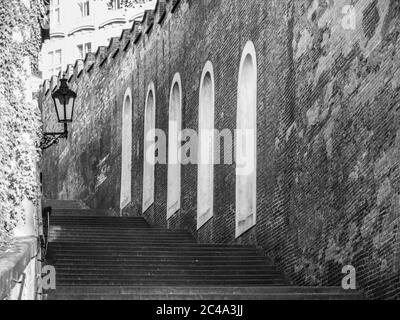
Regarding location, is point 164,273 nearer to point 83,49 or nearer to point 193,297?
point 193,297

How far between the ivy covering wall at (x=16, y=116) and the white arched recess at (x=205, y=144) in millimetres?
10019

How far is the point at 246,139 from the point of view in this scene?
18969 mm

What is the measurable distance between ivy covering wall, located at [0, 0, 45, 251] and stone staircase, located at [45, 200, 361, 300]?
1.40 meters

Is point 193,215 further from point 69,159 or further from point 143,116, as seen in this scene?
point 69,159

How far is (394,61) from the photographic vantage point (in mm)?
12320

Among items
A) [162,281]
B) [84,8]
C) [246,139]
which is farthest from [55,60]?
[162,281]

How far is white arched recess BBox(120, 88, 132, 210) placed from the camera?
2927 centimetres

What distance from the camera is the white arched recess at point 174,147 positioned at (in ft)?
78.9

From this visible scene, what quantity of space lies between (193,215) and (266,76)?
512cm

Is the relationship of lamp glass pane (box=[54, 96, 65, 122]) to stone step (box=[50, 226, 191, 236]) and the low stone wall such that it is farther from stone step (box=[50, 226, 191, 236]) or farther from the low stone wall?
the low stone wall

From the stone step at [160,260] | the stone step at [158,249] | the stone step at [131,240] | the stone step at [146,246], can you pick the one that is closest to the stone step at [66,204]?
the stone step at [131,240]

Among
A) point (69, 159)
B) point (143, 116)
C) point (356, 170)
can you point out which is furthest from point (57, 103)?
point (69, 159)

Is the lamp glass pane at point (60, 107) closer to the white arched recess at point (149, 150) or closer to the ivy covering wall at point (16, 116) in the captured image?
the ivy covering wall at point (16, 116)

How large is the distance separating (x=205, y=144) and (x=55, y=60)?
50.6 m
